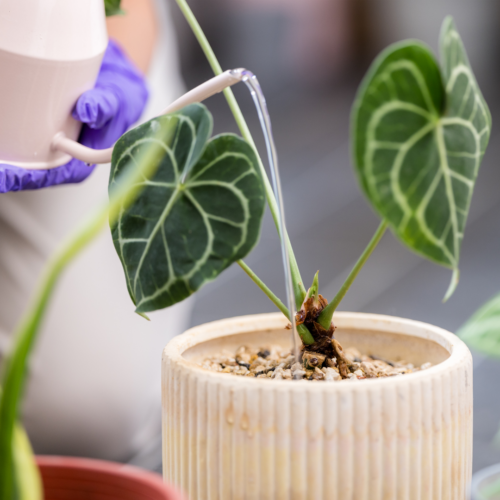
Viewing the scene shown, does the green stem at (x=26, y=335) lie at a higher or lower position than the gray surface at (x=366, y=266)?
higher

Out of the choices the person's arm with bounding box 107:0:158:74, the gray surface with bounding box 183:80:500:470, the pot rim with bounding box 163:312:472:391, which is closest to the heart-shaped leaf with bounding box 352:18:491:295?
the pot rim with bounding box 163:312:472:391

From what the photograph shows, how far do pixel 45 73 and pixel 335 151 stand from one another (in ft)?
10.4

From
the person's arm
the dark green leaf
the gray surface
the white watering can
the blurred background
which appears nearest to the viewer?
the white watering can

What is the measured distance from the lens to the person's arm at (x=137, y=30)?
1247 mm

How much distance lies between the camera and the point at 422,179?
0.33 meters

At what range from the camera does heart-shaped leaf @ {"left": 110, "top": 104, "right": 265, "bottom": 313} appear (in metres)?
0.38

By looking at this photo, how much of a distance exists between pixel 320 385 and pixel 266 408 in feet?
0.13

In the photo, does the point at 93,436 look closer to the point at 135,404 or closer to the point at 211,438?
the point at 135,404

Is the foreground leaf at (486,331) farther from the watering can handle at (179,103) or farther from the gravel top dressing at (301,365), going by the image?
the watering can handle at (179,103)

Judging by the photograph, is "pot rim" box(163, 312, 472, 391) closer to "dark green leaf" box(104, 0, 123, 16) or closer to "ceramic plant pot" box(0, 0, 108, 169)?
"ceramic plant pot" box(0, 0, 108, 169)

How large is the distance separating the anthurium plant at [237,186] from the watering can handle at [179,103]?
0.04m

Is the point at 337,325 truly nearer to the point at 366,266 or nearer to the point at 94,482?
the point at 94,482

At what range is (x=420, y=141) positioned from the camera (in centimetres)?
33

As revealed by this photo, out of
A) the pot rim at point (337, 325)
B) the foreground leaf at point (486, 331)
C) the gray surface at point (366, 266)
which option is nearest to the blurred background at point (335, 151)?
the gray surface at point (366, 266)
